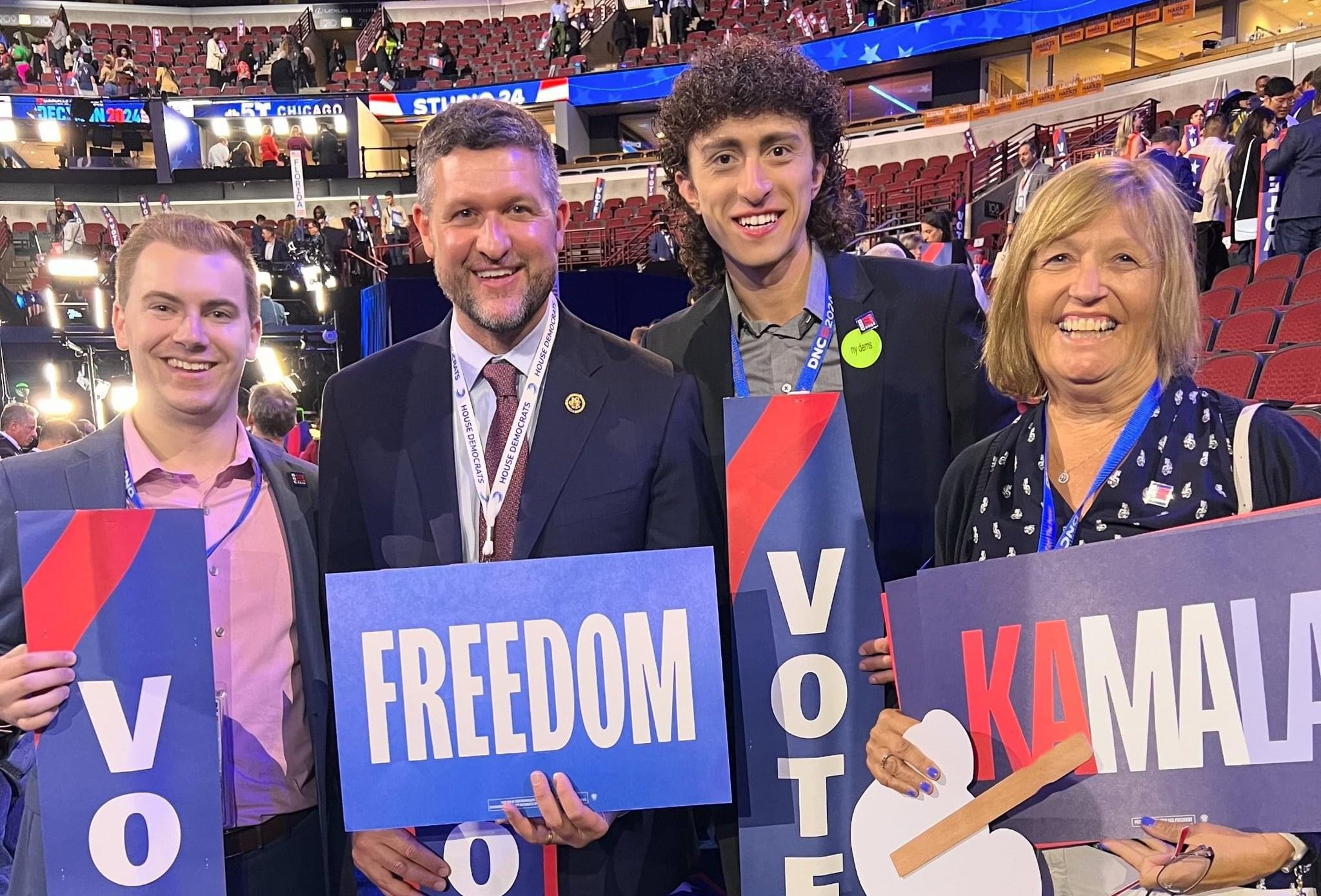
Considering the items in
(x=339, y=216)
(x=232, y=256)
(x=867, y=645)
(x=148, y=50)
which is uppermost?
(x=148, y=50)

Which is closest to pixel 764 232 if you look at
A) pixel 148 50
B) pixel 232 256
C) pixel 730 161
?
pixel 730 161

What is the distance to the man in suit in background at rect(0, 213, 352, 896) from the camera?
5.21ft

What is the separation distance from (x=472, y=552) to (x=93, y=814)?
67 cm

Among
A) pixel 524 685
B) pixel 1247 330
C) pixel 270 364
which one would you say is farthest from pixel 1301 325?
pixel 270 364

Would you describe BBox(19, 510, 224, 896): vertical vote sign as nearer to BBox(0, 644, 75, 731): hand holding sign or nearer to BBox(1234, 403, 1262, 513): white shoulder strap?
BBox(0, 644, 75, 731): hand holding sign

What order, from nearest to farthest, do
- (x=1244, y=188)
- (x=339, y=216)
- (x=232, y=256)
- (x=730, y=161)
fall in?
(x=232, y=256)
(x=730, y=161)
(x=1244, y=188)
(x=339, y=216)

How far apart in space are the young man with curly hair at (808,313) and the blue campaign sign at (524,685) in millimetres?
494

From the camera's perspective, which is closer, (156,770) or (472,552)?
(156,770)

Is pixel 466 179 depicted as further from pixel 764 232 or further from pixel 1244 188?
pixel 1244 188

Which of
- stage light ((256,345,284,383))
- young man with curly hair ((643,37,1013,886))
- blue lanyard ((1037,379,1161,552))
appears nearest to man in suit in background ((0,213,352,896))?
young man with curly hair ((643,37,1013,886))

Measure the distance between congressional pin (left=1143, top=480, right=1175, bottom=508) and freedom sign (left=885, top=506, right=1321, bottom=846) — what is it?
0.47 ft

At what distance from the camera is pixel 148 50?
2336cm

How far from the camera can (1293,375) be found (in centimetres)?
459

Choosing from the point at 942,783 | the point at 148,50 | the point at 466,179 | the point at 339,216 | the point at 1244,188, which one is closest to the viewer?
the point at 942,783
